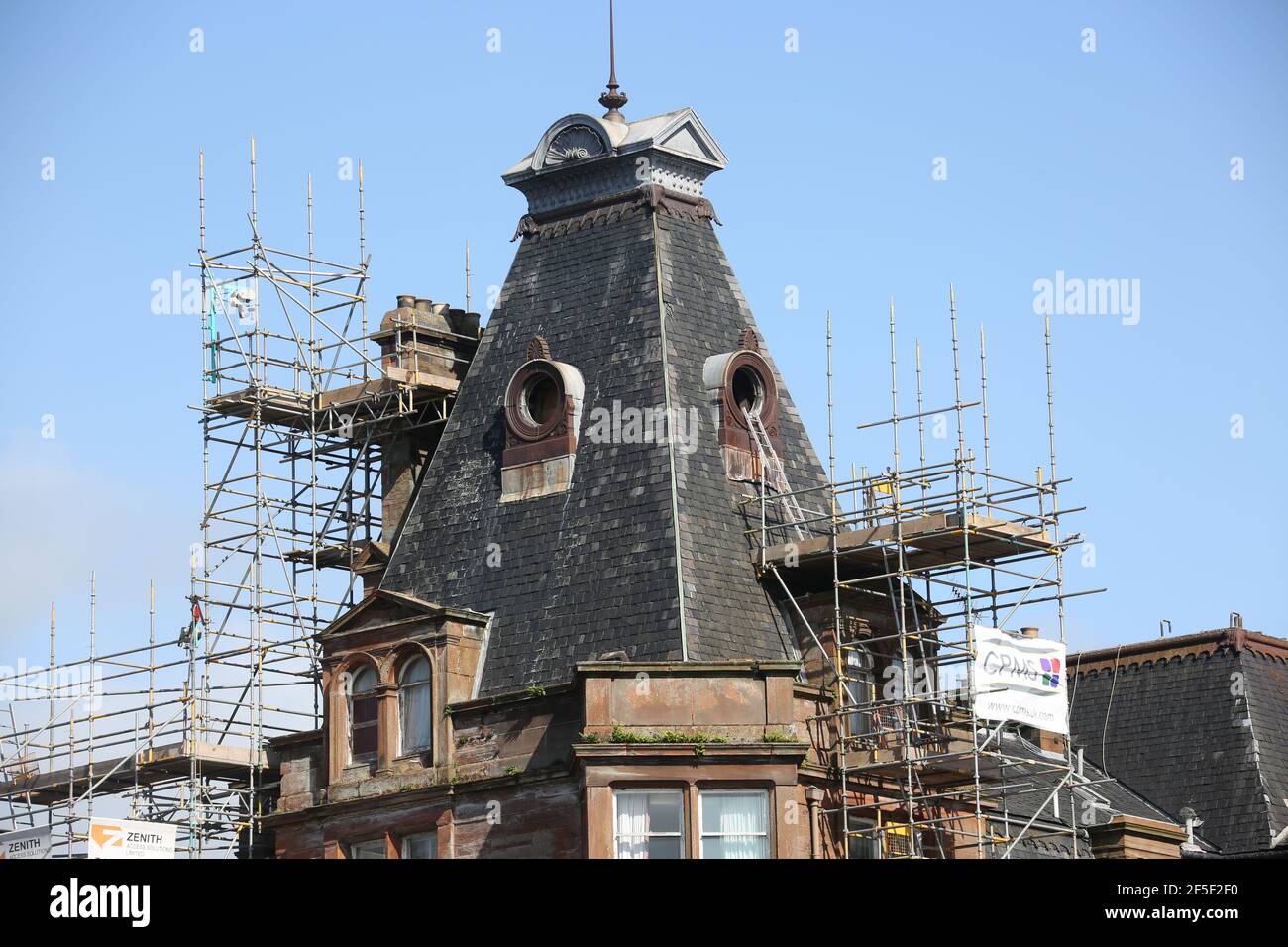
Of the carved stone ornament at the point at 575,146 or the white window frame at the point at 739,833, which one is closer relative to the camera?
the white window frame at the point at 739,833

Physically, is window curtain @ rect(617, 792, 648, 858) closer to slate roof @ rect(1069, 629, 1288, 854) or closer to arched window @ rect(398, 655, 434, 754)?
arched window @ rect(398, 655, 434, 754)

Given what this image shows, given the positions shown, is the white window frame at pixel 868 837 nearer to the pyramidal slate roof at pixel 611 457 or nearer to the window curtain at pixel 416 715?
the pyramidal slate roof at pixel 611 457

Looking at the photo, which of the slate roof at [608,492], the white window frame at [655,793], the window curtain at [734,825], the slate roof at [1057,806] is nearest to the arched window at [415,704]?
the slate roof at [608,492]

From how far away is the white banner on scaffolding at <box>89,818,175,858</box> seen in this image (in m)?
56.0

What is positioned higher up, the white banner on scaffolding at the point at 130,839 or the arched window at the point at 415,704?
the arched window at the point at 415,704

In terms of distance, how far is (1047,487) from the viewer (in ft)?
184

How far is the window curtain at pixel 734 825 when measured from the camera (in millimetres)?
51188

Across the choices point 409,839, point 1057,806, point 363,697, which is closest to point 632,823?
point 409,839

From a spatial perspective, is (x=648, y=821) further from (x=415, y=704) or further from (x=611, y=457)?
(x=611, y=457)

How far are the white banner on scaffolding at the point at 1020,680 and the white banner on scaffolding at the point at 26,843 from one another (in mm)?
23708

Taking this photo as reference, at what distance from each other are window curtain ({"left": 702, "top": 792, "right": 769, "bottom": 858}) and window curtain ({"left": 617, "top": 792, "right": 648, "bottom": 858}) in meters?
1.21

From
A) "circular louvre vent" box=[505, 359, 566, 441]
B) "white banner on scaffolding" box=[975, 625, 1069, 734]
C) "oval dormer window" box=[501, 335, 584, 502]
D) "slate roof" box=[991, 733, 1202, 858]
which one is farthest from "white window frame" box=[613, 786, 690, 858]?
"circular louvre vent" box=[505, 359, 566, 441]

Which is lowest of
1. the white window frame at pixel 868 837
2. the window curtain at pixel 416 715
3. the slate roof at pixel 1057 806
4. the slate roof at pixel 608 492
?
the white window frame at pixel 868 837
